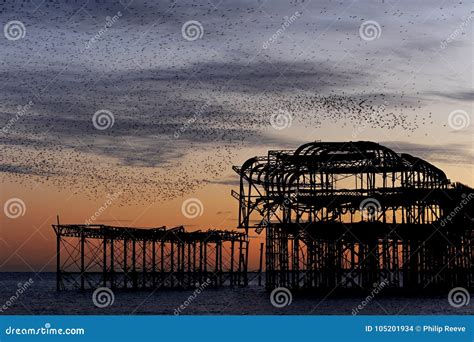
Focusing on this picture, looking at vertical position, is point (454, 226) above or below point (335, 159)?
below

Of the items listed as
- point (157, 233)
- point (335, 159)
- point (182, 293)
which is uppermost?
point (335, 159)

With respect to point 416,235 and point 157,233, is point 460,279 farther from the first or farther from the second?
point 157,233

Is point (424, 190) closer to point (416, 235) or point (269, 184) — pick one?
point (416, 235)

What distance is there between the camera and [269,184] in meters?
64.2

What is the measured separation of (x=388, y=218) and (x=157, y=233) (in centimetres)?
2165

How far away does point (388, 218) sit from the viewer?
2655 inches

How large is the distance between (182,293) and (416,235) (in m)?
31.9

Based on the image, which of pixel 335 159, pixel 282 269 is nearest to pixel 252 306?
pixel 282 269

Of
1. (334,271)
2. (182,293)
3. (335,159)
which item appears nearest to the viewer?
(335,159)
